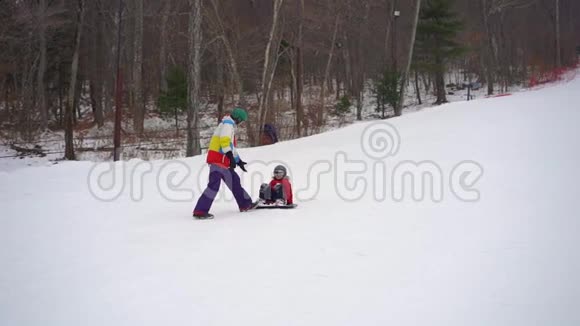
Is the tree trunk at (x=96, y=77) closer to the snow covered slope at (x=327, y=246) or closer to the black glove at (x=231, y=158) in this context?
the snow covered slope at (x=327, y=246)

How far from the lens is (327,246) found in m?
5.14

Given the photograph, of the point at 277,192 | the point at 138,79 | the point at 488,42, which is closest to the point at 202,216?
the point at 277,192

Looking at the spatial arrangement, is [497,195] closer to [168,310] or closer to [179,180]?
[168,310]

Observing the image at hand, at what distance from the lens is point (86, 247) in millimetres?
5426

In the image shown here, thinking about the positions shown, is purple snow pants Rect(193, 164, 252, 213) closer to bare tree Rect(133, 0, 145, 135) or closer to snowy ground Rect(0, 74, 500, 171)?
snowy ground Rect(0, 74, 500, 171)

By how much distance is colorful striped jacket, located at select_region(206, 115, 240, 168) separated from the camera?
682 centimetres

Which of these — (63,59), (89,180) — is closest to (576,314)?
(89,180)

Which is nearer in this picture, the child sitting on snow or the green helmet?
the green helmet

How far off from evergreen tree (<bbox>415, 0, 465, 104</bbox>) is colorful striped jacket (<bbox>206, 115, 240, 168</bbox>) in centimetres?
2684

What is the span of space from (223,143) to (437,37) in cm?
2798

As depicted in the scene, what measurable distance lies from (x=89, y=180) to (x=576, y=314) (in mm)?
10159

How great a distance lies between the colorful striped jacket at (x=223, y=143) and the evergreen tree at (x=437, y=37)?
88.1ft

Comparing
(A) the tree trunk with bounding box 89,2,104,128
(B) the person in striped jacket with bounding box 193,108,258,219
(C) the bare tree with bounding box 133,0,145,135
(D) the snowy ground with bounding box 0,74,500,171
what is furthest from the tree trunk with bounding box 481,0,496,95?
(B) the person in striped jacket with bounding box 193,108,258,219

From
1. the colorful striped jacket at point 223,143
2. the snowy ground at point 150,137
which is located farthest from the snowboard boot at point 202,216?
the snowy ground at point 150,137
